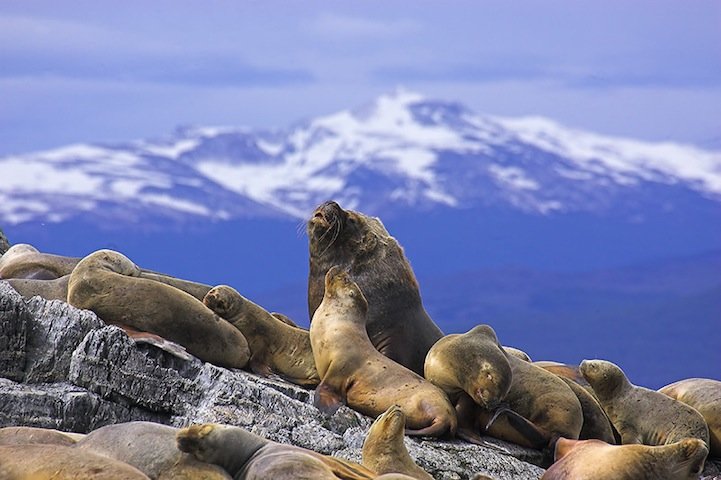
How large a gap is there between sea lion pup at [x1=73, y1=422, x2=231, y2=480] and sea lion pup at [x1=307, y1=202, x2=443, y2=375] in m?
3.69

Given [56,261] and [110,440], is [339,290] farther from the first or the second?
[110,440]

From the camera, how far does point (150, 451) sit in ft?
19.0

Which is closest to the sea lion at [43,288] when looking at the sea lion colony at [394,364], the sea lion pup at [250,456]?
the sea lion colony at [394,364]

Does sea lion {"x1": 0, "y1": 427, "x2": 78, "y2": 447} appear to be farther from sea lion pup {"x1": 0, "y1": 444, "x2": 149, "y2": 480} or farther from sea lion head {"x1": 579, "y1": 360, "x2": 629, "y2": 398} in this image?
sea lion head {"x1": 579, "y1": 360, "x2": 629, "y2": 398}

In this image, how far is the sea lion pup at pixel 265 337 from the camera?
30.6ft

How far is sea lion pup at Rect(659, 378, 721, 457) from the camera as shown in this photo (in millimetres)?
9266

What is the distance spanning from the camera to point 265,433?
291 inches

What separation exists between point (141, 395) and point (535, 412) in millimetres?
2529

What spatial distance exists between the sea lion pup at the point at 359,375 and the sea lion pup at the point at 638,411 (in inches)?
51.5

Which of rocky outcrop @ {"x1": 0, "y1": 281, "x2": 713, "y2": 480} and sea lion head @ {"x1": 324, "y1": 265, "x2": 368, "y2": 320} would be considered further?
sea lion head @ {"x1": 324, "y1": 265, "x2": 368, "y2": 320}

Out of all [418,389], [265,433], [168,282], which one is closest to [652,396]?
[418,389]

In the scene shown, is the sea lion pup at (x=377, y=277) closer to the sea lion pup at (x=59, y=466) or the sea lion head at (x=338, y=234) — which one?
the sea lion head at (x=338, y=234)

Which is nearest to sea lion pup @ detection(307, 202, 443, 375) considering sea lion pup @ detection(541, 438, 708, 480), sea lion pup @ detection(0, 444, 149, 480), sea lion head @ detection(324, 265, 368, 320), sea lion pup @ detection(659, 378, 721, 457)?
sea lion head @ detection(324, 265, 368, 320)

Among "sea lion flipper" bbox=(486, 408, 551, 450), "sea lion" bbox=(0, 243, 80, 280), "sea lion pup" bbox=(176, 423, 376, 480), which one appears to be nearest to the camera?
"sea lion pup" bbox=(176, 423, 376, 480)
